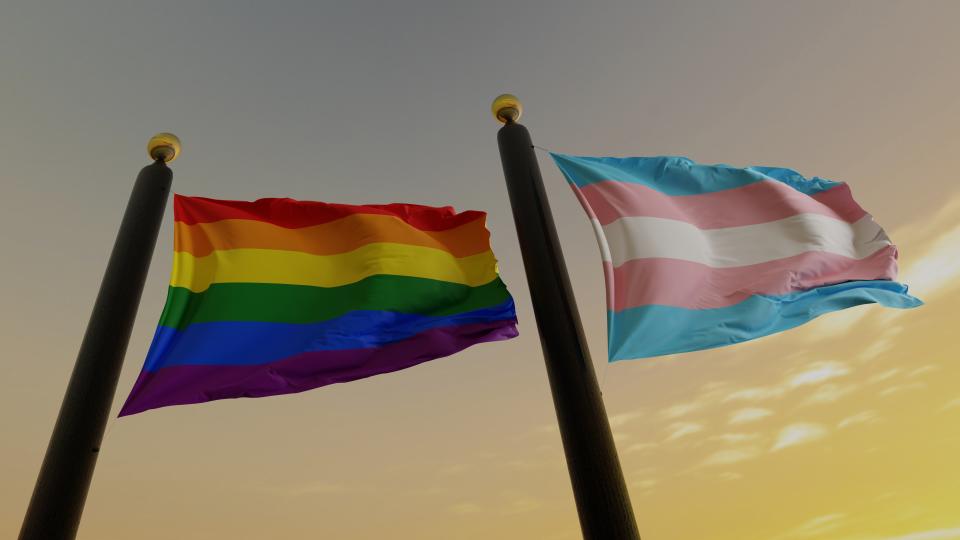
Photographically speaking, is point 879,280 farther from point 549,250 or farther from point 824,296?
point 549,250

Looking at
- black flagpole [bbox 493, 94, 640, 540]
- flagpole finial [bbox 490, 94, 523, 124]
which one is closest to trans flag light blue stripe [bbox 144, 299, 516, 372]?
black flagpole [bbox 493, 94, 640, 540]

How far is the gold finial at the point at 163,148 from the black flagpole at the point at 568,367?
11.3ft

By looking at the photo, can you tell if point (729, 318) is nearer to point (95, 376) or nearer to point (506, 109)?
point (506, 109)

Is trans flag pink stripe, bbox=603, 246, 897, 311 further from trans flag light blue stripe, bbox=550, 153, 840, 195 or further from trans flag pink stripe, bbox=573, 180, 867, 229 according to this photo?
trans flag light blue stripe, bbox=550, 153, 840, 195

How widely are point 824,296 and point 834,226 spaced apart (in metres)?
1.47

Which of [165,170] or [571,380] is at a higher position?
A: [165,170]

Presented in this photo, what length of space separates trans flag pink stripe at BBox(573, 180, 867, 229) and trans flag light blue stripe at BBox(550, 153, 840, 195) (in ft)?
0.30

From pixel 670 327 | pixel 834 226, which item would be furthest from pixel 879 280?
pixel 670 327

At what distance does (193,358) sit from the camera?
582 cm

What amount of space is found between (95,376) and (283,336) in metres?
1.96

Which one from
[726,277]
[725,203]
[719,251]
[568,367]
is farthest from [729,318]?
[568,367]

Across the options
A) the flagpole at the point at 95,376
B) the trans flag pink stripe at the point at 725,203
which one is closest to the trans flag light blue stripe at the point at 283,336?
the flagpole at the point at 95,376

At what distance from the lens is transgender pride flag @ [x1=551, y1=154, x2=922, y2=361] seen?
5.93 m

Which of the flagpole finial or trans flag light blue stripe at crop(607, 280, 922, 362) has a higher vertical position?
the flagpole finial
